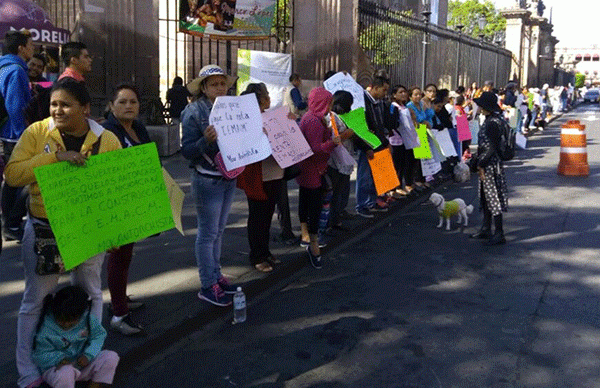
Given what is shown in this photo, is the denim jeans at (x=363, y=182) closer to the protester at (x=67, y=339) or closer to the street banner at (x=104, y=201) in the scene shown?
the street banner at (x=104, y=201)

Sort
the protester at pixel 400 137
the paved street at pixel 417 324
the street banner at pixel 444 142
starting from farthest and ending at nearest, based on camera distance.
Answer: the street banner at pixel 444 142 → the protester at pixel 400 137 → the paved street at pixel 417 324

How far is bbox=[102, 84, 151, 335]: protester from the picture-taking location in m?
4.41

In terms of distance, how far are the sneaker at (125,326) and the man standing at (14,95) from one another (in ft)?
8.09

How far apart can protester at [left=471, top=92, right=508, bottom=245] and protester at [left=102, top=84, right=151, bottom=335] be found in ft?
14.5

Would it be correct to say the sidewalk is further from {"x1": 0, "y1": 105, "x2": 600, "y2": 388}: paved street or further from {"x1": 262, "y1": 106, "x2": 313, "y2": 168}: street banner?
{"x1": 262, "y1": 106, "x2": 313, "y2": 168}: street banner

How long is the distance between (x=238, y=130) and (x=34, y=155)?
1.94m

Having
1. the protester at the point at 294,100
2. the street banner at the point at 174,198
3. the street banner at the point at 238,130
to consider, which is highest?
the protester at the point at 294,100

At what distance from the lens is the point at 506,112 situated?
1845 centimetres

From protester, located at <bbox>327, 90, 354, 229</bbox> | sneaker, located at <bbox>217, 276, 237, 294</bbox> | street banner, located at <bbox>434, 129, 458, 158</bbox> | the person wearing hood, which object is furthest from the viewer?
street banner, located at <bbox>434, 129, 458, 158</bbox>

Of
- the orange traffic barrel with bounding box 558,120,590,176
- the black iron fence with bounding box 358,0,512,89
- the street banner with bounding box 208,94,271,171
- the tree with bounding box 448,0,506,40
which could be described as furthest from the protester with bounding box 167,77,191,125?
the tree with bounding box 448,0,506,40

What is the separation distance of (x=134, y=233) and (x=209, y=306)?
1526 millimetres

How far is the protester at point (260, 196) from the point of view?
611 cm

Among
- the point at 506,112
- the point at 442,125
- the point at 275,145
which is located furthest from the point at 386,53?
the point at 275,145

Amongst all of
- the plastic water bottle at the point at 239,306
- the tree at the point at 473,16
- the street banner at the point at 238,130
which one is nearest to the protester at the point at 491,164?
the street banner at the point at 238,130
